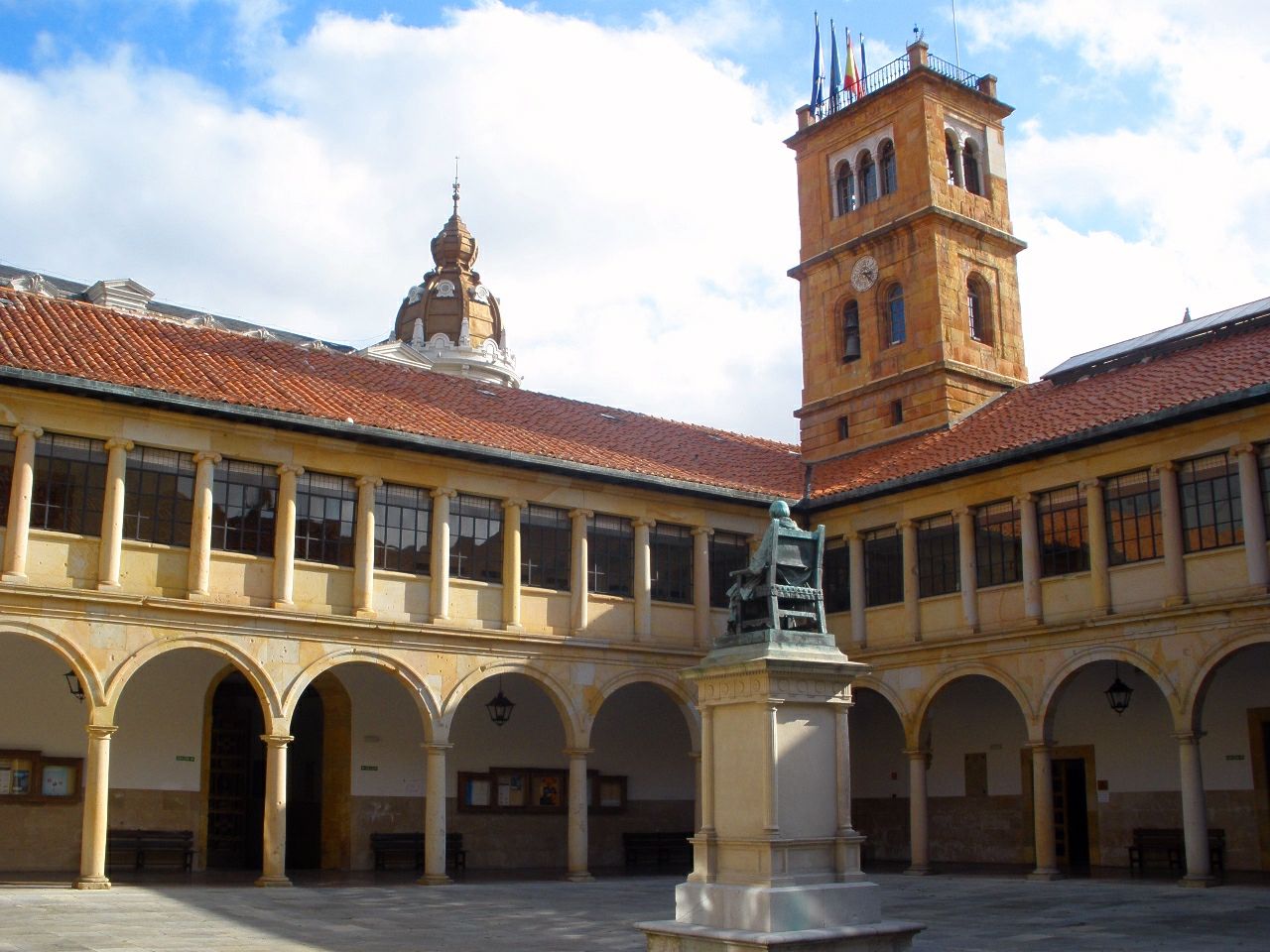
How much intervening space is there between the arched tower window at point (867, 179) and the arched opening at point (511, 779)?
493 inches

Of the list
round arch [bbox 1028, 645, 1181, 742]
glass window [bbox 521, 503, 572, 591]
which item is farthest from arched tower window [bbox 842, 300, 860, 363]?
round arch [bbox 1028, 645, 1181, 742]

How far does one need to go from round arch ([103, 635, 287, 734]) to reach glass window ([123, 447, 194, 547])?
54.8 inches

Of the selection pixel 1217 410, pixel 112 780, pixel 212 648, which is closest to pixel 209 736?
pixel 112 780

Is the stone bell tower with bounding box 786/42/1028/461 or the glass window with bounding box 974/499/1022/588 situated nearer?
the glass window with bounding box 974/499/1022/588

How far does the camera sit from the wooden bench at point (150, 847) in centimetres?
2077

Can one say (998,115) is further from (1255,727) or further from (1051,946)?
(1051,946)

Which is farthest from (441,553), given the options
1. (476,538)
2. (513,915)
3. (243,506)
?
(513,915)

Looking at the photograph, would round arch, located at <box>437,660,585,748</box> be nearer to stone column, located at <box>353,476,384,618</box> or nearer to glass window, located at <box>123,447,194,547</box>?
stone column, located at <box>353,476,384,618</box>

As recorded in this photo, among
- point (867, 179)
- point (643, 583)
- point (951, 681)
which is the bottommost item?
point (951, 681)

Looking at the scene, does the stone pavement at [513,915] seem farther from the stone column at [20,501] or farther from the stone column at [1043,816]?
the stone column at [20,501]

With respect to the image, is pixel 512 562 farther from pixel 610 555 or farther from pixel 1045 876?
pixel 1045 876

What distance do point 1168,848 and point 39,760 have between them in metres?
16.6

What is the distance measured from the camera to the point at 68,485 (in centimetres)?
1920

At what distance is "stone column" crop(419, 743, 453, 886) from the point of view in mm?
20891
